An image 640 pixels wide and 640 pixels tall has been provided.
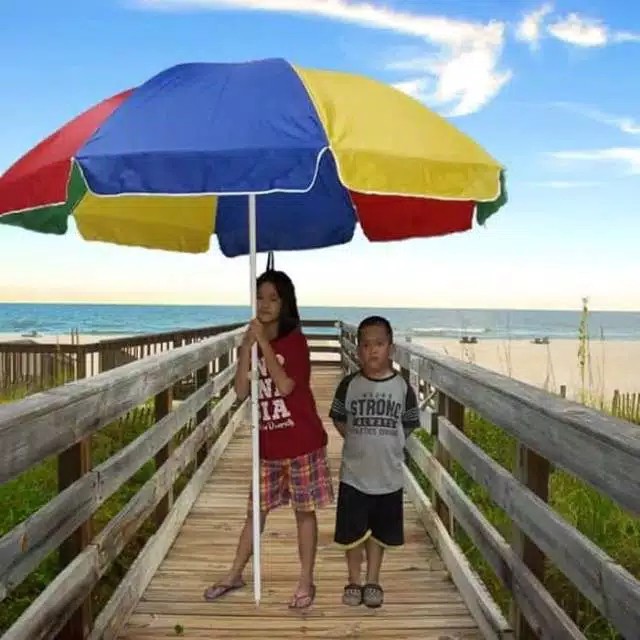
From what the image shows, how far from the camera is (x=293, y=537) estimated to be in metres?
5.77

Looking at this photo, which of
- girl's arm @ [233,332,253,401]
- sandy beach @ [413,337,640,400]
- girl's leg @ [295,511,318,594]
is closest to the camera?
girl's arm @ [233,332,253,401]

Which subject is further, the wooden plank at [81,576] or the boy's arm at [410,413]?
the boy's arm at [410,413]

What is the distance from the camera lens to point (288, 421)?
13.8 ft

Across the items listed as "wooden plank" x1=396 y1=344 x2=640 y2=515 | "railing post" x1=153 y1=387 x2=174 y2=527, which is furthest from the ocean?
"wooden plank" x1=396 y1=344 x2=640 y2=515

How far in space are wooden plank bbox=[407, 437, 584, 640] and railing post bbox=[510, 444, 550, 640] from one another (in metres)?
0.03

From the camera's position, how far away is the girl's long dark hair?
13.5 feet

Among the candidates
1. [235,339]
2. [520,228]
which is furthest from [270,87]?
[520,228]

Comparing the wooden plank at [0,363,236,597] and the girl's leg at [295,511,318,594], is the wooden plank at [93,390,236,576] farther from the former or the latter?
the girl's leg at [295,511,318,594]

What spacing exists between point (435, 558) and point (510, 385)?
6.52 feet

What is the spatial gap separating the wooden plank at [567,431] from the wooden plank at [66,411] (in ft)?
4.48

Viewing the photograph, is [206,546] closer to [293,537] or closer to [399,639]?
[293,537]

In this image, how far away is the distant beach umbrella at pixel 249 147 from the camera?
323 centimetres

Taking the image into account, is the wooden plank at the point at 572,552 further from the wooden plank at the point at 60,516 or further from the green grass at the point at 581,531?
the wooden plank at the point at 60,516

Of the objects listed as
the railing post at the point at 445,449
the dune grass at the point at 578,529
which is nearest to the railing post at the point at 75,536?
the dune grass at the point at 578,529
